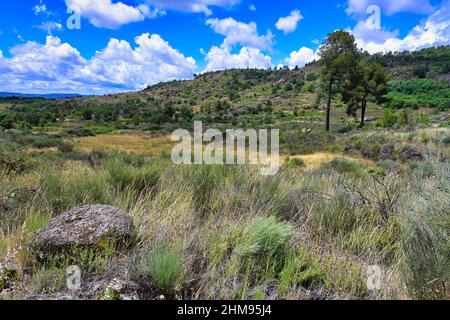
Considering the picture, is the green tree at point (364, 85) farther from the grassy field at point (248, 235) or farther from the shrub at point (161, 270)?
the shrub at point (161, 270)

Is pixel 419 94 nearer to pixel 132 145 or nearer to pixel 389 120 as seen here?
pixel 389 120

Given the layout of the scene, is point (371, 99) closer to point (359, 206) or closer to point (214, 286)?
point (359, 206)

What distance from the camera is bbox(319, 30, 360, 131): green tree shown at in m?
35.3

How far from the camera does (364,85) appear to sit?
1566 inches

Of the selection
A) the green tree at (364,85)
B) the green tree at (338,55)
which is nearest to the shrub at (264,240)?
the green tree at (338,55)

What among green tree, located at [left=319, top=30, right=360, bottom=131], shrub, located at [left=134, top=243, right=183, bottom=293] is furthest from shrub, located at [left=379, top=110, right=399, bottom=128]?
shrub, located at [left=134, top=243, right=183, bottom=293]

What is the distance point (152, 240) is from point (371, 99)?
139 ft

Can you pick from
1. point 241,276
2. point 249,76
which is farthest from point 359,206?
point 249,76

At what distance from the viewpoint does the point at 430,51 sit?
100 meters

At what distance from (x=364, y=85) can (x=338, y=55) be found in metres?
6.20

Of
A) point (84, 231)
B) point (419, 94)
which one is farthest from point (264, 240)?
point (419, 94)

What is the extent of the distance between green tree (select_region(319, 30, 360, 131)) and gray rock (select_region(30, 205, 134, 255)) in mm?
35799

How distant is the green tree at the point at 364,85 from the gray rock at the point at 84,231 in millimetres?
38786

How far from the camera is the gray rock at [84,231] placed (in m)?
2.88
